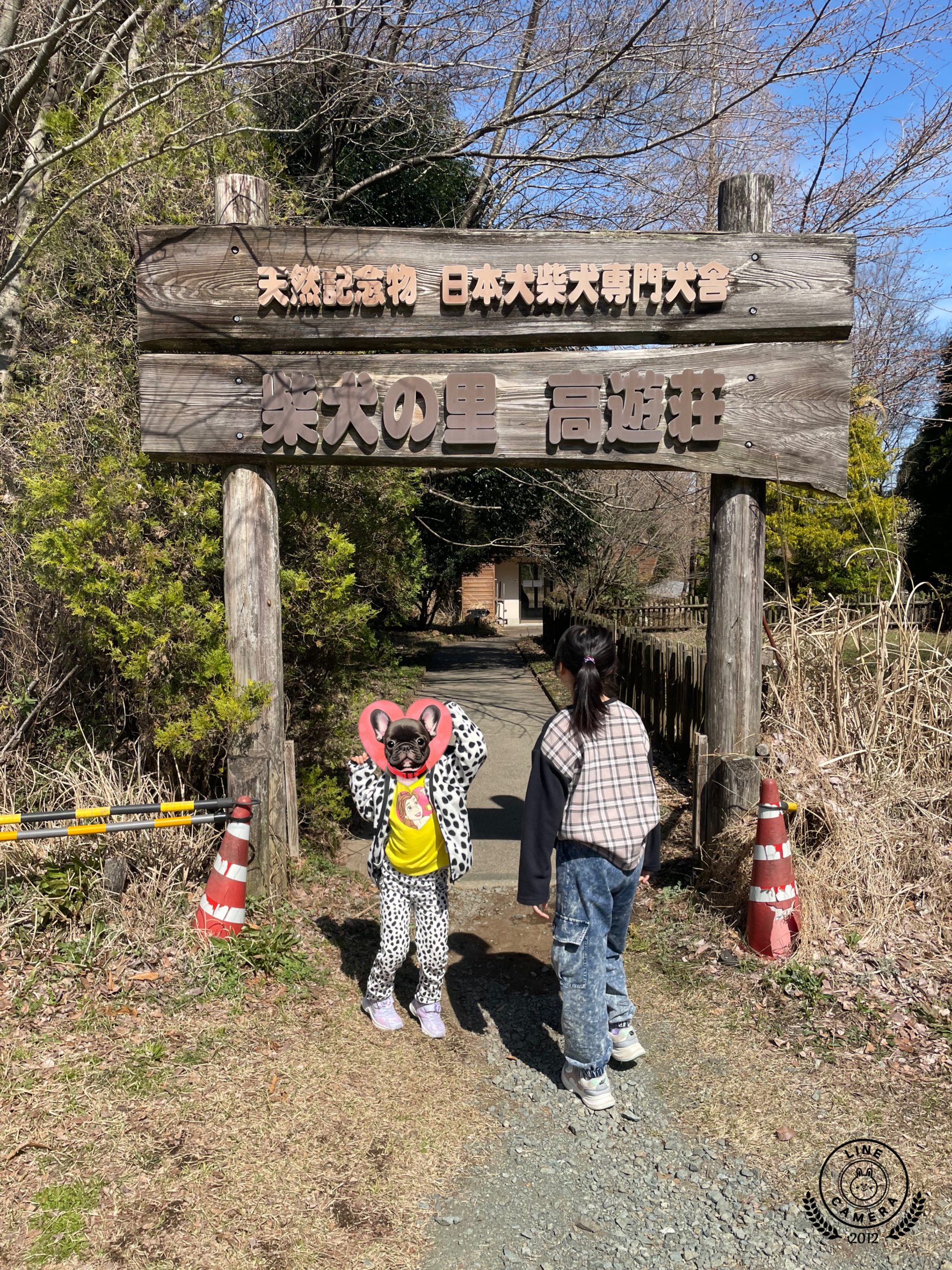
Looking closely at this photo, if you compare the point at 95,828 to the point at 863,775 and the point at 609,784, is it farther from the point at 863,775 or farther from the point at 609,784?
the point at 863,775

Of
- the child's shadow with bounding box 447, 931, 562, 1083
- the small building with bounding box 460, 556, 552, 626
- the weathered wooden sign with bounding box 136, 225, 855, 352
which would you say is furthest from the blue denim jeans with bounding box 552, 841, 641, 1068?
the small building with bounding box 460, 556, 552, 626

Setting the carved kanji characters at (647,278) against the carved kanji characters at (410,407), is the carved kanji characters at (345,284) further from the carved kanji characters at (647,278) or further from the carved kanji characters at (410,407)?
the carved kanji characters at (647,278)

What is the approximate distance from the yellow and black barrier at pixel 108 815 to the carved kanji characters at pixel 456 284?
9.09ft

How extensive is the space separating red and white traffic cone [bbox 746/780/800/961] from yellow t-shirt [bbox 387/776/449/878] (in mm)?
1640

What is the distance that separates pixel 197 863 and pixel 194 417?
234 centimetres

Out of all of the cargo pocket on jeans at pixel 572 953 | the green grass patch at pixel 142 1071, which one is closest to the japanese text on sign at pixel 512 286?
the cargo pocket on jeans at pixel 572 953

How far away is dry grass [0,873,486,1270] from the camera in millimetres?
2646

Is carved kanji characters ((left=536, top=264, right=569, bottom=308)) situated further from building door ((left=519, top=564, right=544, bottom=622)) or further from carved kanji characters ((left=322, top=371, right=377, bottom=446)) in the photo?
building door ((left=519, top=564, right=544, bottom=622))

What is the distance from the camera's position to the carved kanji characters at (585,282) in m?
4.59

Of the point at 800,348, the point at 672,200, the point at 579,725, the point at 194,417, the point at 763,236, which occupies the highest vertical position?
the point at 672,200

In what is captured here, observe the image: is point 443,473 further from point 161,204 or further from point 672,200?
point 161,204

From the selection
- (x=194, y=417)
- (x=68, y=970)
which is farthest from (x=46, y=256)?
(x=68, y=970)

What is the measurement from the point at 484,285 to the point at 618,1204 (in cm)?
405

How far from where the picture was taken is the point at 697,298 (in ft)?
15.2
